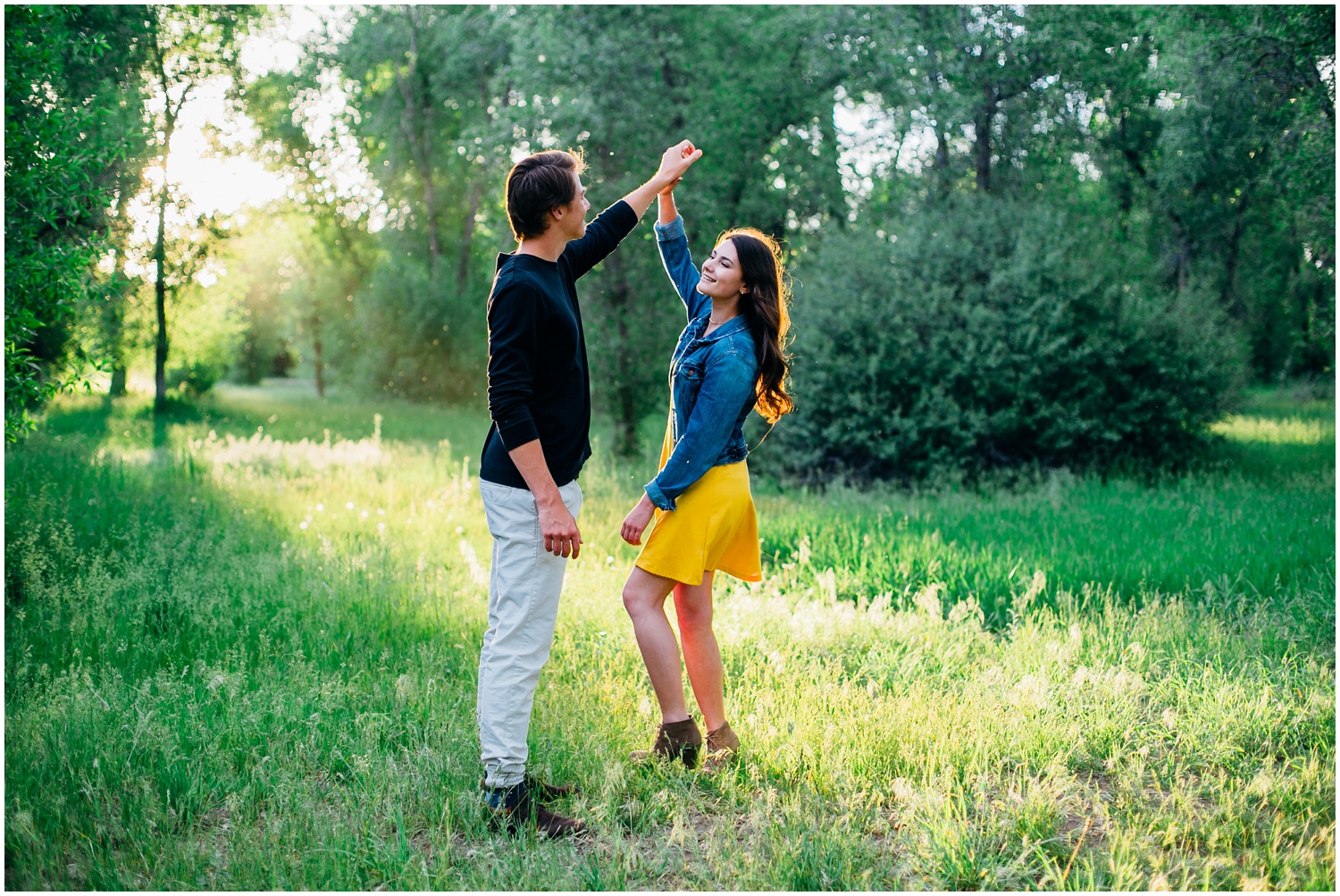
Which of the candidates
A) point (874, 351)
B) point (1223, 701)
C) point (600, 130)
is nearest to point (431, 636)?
point (1223, 701)

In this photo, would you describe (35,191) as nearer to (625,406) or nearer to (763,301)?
(763,301)

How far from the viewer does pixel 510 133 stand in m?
15.4

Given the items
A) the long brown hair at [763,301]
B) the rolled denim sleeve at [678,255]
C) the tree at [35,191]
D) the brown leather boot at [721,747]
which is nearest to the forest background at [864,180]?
the tree at [35,191]

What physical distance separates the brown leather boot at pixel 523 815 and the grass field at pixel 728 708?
0.28ft

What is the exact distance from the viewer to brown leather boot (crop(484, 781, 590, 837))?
3.46 metres

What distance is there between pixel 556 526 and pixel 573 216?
121 cm

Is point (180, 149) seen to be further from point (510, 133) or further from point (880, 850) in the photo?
point (880, 850)

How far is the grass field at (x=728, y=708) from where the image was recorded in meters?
3.27

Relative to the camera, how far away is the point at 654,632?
387cm

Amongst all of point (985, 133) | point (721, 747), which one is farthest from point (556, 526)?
point (985, 133)

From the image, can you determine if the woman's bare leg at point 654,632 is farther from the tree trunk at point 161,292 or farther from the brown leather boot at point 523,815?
the tree trunk at point 161,292

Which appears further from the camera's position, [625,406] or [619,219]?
[625,406]

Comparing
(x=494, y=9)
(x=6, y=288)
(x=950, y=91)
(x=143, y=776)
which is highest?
(x=494, y=9)

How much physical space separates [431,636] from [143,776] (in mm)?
1988
